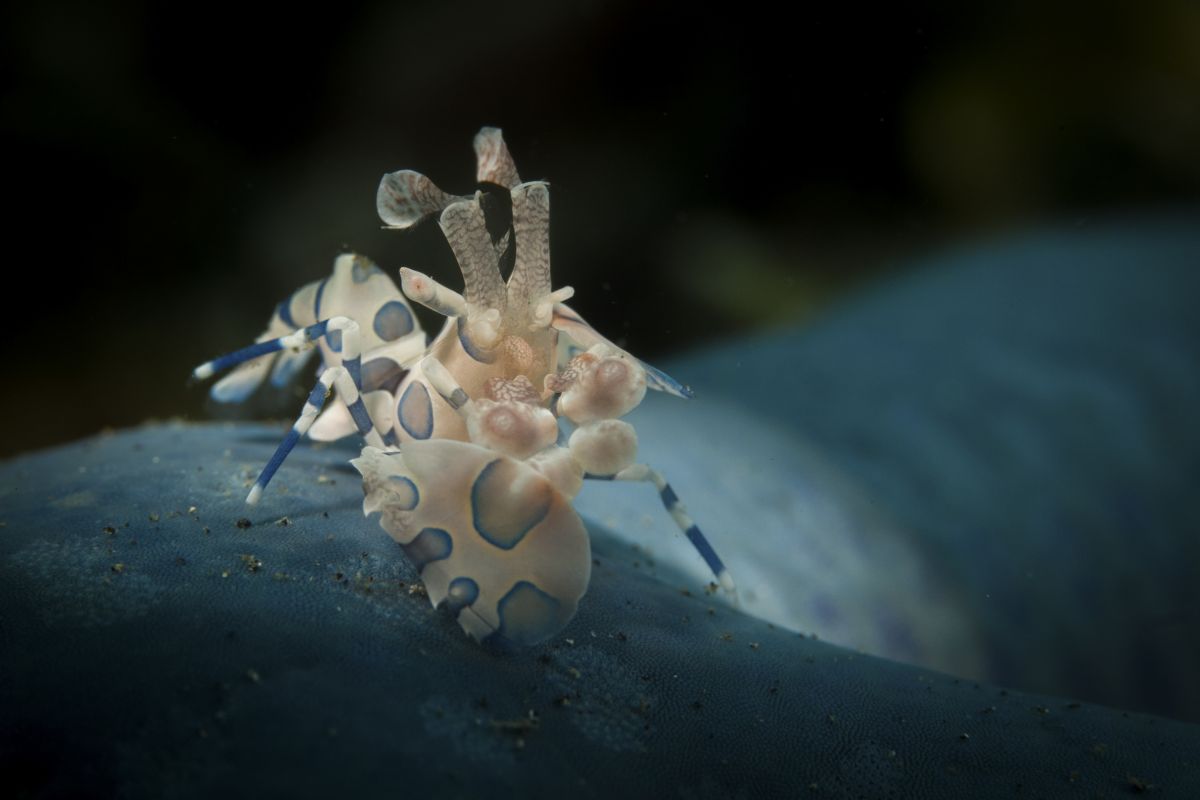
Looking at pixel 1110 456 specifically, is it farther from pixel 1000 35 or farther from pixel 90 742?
pixel 90 742

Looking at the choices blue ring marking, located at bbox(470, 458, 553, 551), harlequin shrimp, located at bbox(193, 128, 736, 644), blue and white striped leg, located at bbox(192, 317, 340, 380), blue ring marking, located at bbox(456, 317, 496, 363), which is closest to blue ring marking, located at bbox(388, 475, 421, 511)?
harlequin shrimp, located at bbox(193, 128, 736, 644)

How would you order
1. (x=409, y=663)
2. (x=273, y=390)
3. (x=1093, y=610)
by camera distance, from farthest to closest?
(x=1093, y=610) < (x=273, y=390) < (x=409, y=663)

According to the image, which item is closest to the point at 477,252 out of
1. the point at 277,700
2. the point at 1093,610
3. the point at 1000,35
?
the point at 277,700

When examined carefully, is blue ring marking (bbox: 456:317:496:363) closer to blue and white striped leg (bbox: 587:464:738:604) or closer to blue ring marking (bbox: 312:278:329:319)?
blue and white striped leg (bbox: 587:464:738:604)

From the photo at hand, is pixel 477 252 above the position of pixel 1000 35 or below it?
below

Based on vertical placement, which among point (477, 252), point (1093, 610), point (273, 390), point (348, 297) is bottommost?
point (1093, 610)

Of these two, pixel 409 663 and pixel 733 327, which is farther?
pixel 733 327

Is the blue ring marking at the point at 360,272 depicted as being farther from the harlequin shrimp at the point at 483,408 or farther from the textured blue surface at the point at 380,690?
the textured blue surface at the point at 380,690

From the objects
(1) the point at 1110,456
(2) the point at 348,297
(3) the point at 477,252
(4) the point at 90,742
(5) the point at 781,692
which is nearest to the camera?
(4) the point at 90,742
